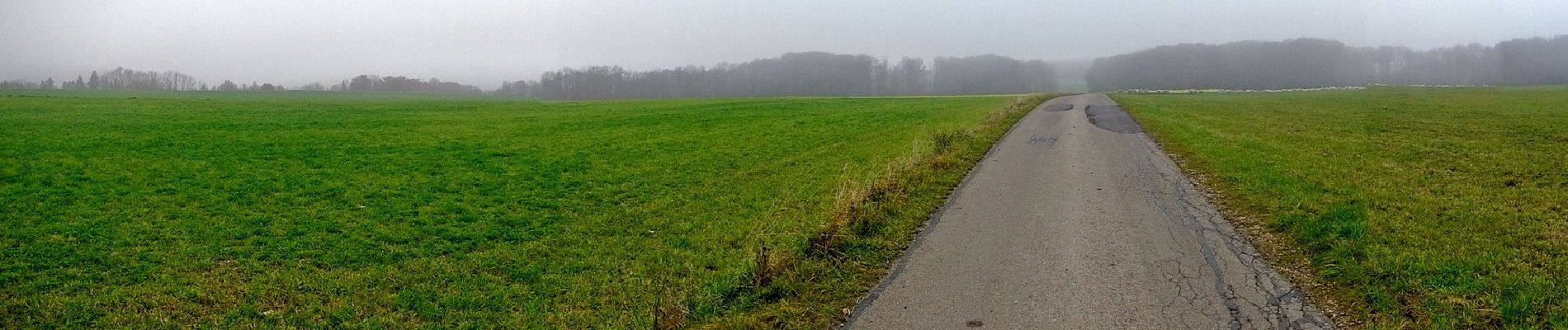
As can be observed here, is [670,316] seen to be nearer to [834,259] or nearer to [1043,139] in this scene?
[834,259]

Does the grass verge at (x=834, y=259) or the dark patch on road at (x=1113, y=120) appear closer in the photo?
the grass verge at (x=834, y=259)

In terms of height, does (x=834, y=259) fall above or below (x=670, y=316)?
above

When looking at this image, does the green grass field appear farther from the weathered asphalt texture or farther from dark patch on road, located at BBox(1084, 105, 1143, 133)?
dark patch on road, located at BBox(1084, 105, 1143, 133)

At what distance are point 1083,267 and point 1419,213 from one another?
215 inches

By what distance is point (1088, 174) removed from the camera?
13.4 meters

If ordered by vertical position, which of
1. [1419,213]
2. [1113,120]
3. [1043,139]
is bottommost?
[1419,213]

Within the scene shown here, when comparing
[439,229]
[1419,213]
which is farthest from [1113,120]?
[439,229]

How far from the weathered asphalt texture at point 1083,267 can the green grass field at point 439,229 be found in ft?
1.99

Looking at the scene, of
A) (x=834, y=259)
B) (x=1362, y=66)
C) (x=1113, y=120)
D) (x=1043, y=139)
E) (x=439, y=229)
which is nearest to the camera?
(x=834, y=259)

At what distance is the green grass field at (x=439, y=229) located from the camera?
23.7 ft

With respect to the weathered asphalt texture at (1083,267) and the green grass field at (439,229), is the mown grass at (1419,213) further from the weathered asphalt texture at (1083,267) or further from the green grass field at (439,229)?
the green grass field at (439,229)

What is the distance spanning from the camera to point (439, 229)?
10.8 metres

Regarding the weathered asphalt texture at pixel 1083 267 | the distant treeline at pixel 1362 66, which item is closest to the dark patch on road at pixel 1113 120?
the weathered asphalt texture at pixel 1083 267

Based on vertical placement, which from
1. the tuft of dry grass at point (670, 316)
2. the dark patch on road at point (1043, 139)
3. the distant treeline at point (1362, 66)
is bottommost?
the tuft of dry grass at point (670, 316)
